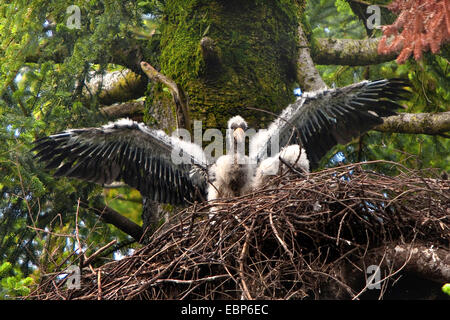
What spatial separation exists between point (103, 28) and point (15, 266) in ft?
8.16

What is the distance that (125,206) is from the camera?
741 centimetres

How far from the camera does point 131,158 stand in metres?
5.52

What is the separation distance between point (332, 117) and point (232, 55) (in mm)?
1267

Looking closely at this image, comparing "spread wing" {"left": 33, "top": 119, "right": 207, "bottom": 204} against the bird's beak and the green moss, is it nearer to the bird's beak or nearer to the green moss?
the bird's beak

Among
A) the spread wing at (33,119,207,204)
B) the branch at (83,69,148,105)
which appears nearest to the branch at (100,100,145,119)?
the branch at (83,69,148,105)

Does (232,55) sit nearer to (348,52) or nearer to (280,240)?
(348,52)

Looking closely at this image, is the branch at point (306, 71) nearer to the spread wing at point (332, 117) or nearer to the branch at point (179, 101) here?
the spread wing at point (332, 117)

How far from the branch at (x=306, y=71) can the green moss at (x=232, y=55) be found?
0.09m

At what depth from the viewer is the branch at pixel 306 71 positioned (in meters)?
6.27

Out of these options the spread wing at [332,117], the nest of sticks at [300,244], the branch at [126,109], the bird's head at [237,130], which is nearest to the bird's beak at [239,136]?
the bird's head at [237,130]

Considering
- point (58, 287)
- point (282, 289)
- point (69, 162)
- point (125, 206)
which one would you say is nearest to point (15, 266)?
point (69, 162)

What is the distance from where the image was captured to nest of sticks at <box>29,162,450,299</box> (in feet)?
12.4

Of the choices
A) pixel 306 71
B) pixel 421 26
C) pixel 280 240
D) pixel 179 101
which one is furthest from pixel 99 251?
pixel 306 71

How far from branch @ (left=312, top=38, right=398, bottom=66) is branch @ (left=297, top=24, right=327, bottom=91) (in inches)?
22.8
